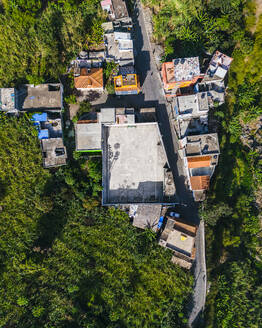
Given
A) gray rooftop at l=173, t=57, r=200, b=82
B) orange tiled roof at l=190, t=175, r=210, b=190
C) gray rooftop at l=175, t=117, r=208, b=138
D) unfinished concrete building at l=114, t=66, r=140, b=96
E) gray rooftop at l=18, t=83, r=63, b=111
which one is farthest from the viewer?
gray rooftop at l=18, t=83, r=63, b=111

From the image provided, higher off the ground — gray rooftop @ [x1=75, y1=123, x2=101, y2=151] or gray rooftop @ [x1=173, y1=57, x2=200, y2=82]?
gray rooftop @ [x1=173, y1=57, x2=200, y2=82]

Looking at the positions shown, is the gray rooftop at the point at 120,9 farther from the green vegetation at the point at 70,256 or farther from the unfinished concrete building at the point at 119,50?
the green vegetation at the point at 70,256

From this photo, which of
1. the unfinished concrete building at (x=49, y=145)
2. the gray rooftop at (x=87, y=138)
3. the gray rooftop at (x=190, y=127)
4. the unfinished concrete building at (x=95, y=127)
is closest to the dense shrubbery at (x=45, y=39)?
the unfinished concrete building at (x=49, y=145)

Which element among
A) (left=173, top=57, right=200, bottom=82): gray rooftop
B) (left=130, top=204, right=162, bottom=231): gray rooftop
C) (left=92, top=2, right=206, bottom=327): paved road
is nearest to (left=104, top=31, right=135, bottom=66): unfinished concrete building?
(left=92, top=2, right=206, bottom=327): paved road

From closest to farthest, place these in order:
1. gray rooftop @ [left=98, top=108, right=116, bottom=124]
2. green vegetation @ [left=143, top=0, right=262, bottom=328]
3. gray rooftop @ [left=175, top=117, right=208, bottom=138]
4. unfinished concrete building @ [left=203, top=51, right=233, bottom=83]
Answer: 1. green vegetation @ [left=143, top=0, right=262, bottom=328]
2. unfinished concrete building @ [left=203, top=51, right=233, bottom=83]
3. gray rooftop @ [left=98, top=108, right=116, bottom=124]
4. gray rooftop @ [left=175, top=117, right=208, bottom=138]

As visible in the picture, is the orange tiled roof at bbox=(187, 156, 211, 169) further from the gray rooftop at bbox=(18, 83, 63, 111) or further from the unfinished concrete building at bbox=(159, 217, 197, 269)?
the gray rooftop at bbox=(18, 83, 63, 111)

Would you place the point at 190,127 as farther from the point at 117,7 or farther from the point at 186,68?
the point at 117,7

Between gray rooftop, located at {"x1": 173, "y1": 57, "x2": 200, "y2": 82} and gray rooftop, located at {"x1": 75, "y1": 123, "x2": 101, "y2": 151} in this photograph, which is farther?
gray rooftop, located at {"x1": 75, "y1": 123, "x2": 101, "y2": 151}

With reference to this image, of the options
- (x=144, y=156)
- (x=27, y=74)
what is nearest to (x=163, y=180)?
(x=144, y=156)
